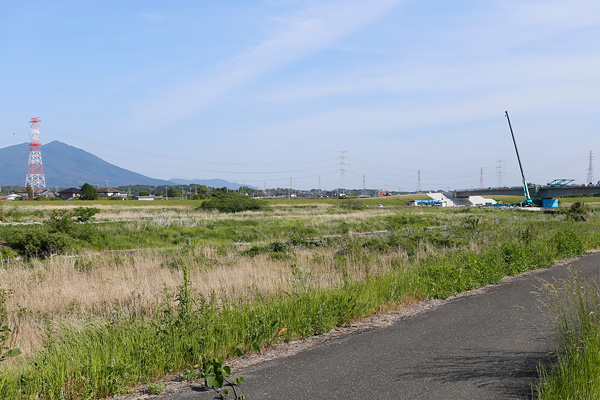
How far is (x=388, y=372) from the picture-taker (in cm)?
→ 646

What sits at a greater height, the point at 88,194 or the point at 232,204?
the point at 88,194

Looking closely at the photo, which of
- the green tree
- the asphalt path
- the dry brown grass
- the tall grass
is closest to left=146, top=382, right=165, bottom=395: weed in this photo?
the asphalt path

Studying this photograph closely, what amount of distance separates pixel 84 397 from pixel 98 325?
1680mm

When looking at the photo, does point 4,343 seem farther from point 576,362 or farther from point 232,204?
point 232,204

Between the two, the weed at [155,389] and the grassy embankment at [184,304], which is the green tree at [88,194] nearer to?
the grassy embankment at [184,304]

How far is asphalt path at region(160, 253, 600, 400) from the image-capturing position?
583cm

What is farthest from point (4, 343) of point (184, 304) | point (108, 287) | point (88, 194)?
point (88, 194)

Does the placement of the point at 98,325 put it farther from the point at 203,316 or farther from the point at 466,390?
the point at 466,390

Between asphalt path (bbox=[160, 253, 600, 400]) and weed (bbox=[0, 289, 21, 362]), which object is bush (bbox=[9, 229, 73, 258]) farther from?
asphalt path (bbox=[160, 253, 600, 400])


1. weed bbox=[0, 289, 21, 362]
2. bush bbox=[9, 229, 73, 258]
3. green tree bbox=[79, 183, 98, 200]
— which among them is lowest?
bush bbox=[9, 229, 73, 258]

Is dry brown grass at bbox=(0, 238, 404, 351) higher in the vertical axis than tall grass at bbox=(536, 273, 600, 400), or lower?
lower

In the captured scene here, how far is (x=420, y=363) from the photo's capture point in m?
6.80

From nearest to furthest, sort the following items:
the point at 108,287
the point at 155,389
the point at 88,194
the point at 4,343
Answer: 1. the point at 155,389
2. the point at 4,343
3. the point at 108,287
4. the point at 88,194

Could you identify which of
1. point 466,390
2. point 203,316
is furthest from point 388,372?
point 203,316
